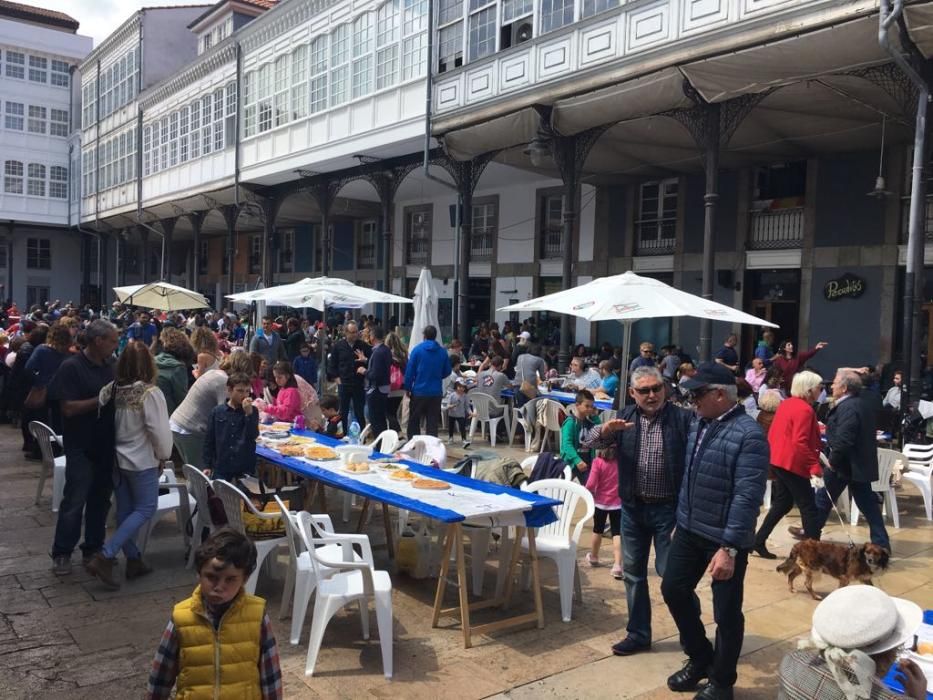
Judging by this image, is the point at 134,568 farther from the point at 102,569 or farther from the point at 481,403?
the point at 481,403

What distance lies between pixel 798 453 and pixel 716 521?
2.81m

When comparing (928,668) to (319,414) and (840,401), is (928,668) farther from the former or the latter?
(319,414)

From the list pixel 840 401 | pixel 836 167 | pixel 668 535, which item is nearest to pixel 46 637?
pixel 668 535

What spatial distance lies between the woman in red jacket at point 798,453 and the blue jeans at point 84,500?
4.88 metres

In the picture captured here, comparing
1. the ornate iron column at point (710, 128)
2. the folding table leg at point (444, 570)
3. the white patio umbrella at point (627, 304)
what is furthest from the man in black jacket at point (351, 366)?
the folding table leg at point (444, 570)

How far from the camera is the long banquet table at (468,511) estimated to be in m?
4.42

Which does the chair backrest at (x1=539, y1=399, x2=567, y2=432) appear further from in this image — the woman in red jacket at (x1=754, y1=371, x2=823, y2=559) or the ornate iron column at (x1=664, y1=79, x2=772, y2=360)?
the woman in red jacket at (x1=754, y1=371, x2=823, y2=559)

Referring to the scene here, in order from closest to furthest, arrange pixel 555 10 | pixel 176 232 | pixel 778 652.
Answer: pixel 778 652 → pixel 555 10 → pixel 176 232

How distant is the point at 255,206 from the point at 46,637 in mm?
23183

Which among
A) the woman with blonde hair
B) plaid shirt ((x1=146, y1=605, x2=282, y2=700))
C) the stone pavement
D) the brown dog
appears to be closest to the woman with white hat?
plaid shirt ((x1=146, y1=605, x2=282, y2=700))

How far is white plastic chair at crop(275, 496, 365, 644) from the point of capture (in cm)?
433

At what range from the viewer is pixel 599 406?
10250 millimetres

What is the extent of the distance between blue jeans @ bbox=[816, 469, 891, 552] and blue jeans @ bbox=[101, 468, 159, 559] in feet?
16.9

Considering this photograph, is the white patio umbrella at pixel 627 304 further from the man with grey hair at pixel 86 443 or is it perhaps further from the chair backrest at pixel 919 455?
the man with grey hair at pixel 86 443
